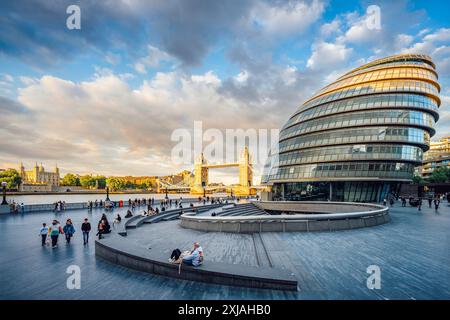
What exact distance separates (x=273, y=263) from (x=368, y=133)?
40.7 meters

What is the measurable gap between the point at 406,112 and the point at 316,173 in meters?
18.5

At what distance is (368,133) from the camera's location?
4072cm

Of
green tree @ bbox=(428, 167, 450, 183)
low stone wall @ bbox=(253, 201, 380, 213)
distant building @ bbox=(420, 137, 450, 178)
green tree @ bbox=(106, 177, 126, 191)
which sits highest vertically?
→ distant building @ bbox=(420, 137, 450, 178)

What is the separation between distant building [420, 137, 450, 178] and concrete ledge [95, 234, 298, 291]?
122 metres

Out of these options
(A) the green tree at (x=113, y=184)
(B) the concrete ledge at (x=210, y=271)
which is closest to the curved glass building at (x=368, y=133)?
(B) the concrete ledge at (x=210, y=271)

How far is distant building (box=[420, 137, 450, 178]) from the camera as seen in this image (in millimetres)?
99188

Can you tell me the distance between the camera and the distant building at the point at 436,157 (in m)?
99.2

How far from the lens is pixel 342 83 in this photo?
48.2m

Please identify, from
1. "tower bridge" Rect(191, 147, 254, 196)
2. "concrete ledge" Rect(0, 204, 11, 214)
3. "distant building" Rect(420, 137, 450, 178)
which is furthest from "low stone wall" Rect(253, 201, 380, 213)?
"distant building" Rect(420, 137, 450, 178)

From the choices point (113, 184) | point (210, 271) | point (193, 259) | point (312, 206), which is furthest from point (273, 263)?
point (113, 184)

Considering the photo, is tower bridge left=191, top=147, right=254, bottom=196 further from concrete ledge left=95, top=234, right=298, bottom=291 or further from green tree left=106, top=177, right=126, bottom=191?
concrete ledge left=95, top=234, right=298, bottom=291

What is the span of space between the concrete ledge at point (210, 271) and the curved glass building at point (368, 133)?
40.0 meters

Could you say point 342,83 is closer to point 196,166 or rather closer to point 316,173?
point 316,173
